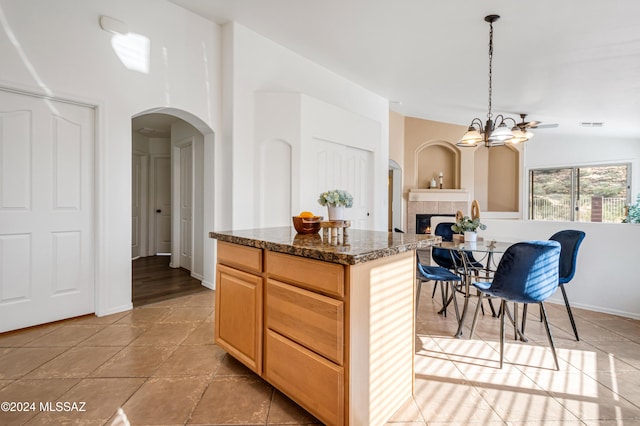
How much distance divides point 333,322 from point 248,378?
3.12ft

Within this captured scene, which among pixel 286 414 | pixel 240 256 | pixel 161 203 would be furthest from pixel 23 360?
pixel 161 203

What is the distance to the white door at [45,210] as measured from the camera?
8.70 ft

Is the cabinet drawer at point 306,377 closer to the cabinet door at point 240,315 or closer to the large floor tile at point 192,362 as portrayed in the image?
the cabinet door at point 240,315

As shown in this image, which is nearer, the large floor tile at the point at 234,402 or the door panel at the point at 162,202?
the large floor tile at the point at 234,402

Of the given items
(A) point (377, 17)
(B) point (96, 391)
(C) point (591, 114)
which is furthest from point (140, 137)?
(C) point (591, 114)

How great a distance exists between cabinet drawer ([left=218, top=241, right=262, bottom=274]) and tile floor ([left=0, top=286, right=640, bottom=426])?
0.70 meters

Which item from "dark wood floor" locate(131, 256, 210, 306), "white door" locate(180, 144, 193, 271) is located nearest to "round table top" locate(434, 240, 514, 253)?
"dark wood floor" locate(131, 256, 210, 306)

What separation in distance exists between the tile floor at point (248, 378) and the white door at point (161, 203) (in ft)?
12.3

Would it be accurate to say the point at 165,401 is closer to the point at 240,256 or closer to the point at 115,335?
the point at 240,256

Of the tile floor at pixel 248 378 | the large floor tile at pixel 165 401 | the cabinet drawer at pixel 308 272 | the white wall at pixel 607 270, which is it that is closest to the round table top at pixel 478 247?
the tile floor at pixel 248 378

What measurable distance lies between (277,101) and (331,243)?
2.84 m

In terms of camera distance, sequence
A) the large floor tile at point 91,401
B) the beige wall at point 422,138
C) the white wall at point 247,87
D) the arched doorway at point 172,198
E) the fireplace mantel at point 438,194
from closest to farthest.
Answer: the large floor tile at point 91,401 → the white wall at point 247,87 → the arched doorway at point 172,198 → the fireplace mantel at point 438,194 → the beige wall at point 422,138

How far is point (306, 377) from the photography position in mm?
1576

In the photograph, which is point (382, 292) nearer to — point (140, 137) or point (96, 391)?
point (96, 391)
